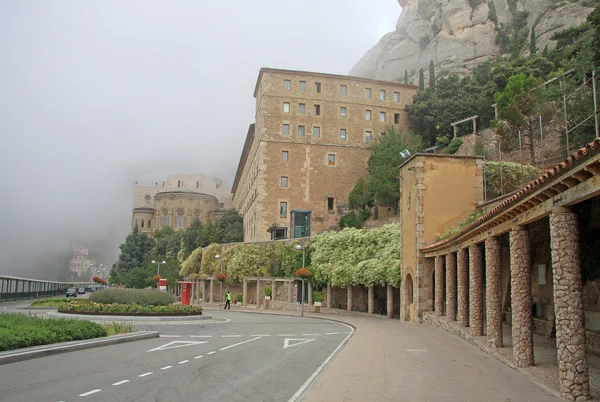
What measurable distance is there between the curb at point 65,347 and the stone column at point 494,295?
11462 millimetres

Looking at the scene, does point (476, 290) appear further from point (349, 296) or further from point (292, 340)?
point (349, 296)

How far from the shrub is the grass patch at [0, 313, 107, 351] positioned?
10.7 metres

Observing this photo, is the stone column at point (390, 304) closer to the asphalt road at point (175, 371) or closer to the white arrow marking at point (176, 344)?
the asphalt road at point (175, 371)

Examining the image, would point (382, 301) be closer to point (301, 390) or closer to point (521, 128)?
point (521, 128)

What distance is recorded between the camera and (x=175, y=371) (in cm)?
1173

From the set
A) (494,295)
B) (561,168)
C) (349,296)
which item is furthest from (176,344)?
(349,296)

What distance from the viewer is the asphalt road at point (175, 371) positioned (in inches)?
360

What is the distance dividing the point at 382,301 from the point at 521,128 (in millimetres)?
15958

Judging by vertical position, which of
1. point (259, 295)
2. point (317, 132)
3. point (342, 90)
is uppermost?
point (342, 90)

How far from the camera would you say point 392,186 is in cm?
4884

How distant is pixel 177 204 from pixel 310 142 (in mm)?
66419

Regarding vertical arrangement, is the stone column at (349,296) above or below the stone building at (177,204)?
below

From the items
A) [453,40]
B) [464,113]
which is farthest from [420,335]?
[453,40]

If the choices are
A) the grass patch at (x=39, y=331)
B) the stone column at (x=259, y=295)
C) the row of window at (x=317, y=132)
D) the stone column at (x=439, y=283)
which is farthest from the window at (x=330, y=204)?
the grass patch at (x=39, y=331)
